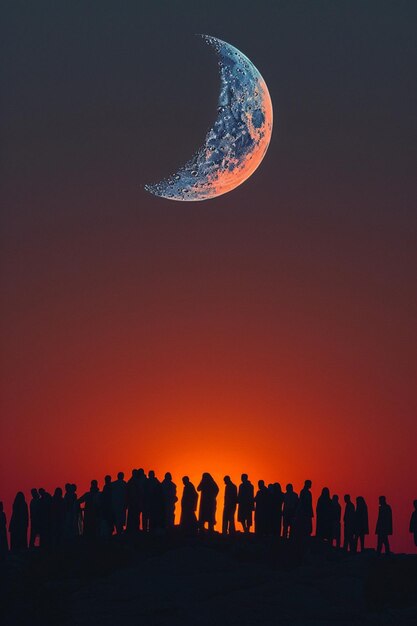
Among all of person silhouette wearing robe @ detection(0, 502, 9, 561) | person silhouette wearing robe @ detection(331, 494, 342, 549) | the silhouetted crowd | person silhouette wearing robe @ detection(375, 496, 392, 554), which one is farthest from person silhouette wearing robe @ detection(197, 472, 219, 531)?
person silhouette wearing robe @ detection(0, 502, 9, 561)

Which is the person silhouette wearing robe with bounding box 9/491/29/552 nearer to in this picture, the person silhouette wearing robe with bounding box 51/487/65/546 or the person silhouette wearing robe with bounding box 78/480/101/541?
the person silhouette wearing robe with bounding box 51/487/65/546

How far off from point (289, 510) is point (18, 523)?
8.49m

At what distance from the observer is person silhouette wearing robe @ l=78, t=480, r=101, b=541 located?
3931 cm

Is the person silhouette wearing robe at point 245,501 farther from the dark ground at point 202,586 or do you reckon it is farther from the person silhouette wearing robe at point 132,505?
the person silhouette wearing robe at point 132,505

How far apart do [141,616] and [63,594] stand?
10.2 ft

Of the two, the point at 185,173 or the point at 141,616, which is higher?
the point at 185,173

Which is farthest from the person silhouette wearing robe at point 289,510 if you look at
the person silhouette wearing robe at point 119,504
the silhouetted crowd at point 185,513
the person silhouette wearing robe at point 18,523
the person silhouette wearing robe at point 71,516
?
the person silhouette wearing robe at point 18,523

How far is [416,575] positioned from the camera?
121ft

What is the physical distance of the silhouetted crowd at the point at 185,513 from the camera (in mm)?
39188

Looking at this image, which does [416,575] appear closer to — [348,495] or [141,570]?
[348,495]

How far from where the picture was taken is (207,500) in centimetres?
4009

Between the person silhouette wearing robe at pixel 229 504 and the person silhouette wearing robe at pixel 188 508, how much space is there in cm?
96

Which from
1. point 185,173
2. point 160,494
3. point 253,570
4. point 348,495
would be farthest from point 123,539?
point 185,173

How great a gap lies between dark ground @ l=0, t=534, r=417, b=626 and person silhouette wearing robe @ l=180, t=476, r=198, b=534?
5.06 ft
